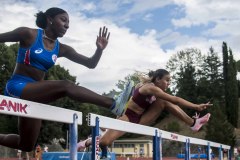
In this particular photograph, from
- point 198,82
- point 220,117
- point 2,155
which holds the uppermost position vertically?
point 198,82

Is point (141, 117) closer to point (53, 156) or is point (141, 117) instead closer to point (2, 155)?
point (53, 156)

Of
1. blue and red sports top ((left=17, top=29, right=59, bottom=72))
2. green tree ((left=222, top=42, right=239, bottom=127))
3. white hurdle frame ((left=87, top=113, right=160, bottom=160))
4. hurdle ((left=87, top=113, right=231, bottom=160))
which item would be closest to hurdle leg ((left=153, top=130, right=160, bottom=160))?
hurdle ((left=87, top=113, right=231, bottom=160))

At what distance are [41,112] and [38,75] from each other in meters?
0.83

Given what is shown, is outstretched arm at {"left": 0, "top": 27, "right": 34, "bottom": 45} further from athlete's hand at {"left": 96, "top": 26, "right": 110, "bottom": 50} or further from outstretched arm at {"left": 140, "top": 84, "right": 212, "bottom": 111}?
outstretched arm at {"left": 140, "top": 84, "right": 212, "bottom": 111}

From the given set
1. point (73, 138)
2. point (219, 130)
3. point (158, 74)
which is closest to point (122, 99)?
point (73, 138)

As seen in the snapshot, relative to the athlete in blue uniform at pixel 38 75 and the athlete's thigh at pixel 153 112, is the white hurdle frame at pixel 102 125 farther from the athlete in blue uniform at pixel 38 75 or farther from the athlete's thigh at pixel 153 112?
the athlete's thigh at pixel 153 112

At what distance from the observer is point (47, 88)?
3.44 m

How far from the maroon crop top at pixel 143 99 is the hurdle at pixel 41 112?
2.88 m

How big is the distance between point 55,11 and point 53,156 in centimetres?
660

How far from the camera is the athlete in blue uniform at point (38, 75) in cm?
345

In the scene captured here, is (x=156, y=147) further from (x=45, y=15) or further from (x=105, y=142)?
(x=45, y=15)

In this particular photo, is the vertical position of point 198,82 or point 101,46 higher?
point 198,82

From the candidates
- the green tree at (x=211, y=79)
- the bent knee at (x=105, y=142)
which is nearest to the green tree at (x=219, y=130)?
the green tree at (x=211, y=79)

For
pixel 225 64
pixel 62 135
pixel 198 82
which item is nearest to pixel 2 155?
pixel 62 135
